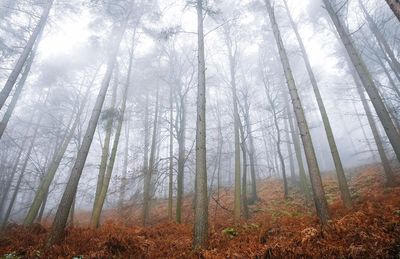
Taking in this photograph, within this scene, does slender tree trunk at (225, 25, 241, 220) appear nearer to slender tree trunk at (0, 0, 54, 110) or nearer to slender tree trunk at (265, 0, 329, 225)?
slender tree trunk at (265, 0, 329, 225)

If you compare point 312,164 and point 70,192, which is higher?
point 312,164

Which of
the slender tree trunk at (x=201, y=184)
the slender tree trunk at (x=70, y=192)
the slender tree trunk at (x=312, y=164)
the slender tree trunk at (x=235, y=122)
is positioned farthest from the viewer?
the slender tree trunk at (x=235, y=122)

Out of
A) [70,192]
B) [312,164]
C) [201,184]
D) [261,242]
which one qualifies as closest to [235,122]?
[312,164]

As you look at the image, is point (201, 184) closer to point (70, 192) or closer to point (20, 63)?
point (70, 192)

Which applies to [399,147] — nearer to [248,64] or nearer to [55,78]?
[248,64]

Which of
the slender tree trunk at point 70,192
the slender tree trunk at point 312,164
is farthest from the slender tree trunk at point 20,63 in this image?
the slender tree trunk at point 312,164

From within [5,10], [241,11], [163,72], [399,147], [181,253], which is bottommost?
Answer: [181,253]

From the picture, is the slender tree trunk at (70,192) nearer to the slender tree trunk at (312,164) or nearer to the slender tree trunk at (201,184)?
the slender tree trunk at (201,184)

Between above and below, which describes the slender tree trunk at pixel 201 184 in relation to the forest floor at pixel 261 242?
above

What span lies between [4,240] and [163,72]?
11485 millimetres

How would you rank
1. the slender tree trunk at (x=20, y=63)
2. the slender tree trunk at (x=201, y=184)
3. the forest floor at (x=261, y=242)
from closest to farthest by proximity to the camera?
1. the forest floor at (x=261, y=242)
2. the slender tree trunk at (x=201, y=184)
3. the slender tree trunk at (x=20, y=63)

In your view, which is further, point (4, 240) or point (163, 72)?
point (163, 72)

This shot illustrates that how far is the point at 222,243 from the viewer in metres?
5.53

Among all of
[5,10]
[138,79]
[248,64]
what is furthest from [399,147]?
[5,10]
